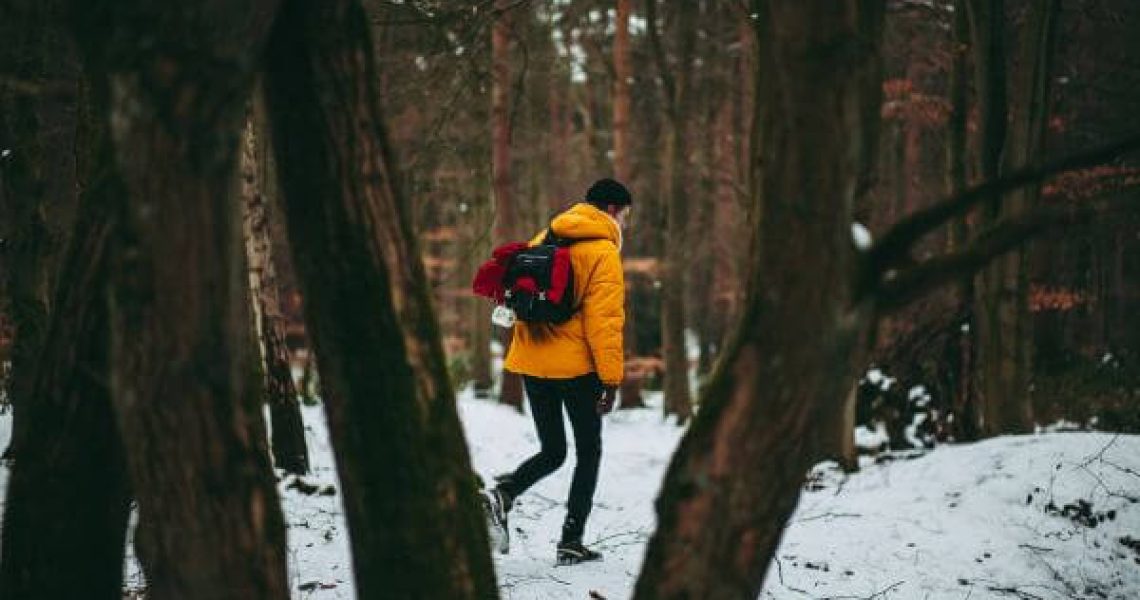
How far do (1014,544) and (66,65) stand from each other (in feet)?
28.9

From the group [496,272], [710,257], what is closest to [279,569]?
[496,272]

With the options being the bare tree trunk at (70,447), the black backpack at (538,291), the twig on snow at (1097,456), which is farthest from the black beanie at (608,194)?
the twig on snow at (1097,456)

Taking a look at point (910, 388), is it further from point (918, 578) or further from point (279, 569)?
point (279, 569)

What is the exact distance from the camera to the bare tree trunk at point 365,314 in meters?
2.69

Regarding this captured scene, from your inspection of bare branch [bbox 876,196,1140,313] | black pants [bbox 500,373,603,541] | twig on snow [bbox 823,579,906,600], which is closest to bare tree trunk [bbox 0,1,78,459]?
black pants [bbox 500,373,603,541]

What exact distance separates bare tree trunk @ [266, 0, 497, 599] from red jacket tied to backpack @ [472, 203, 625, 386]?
202 centimetres

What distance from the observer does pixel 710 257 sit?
24625 millimetres

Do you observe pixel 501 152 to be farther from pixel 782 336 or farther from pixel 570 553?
pixel 782 336

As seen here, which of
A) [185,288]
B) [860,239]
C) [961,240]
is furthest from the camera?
[961,240]

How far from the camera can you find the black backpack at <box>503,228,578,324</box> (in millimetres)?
4816

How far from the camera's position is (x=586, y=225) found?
4.91 meters

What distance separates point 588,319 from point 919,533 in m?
2.62

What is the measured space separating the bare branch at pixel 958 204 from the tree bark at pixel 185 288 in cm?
169

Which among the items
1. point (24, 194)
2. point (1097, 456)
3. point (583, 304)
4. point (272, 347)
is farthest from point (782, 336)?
point (24, 194)
